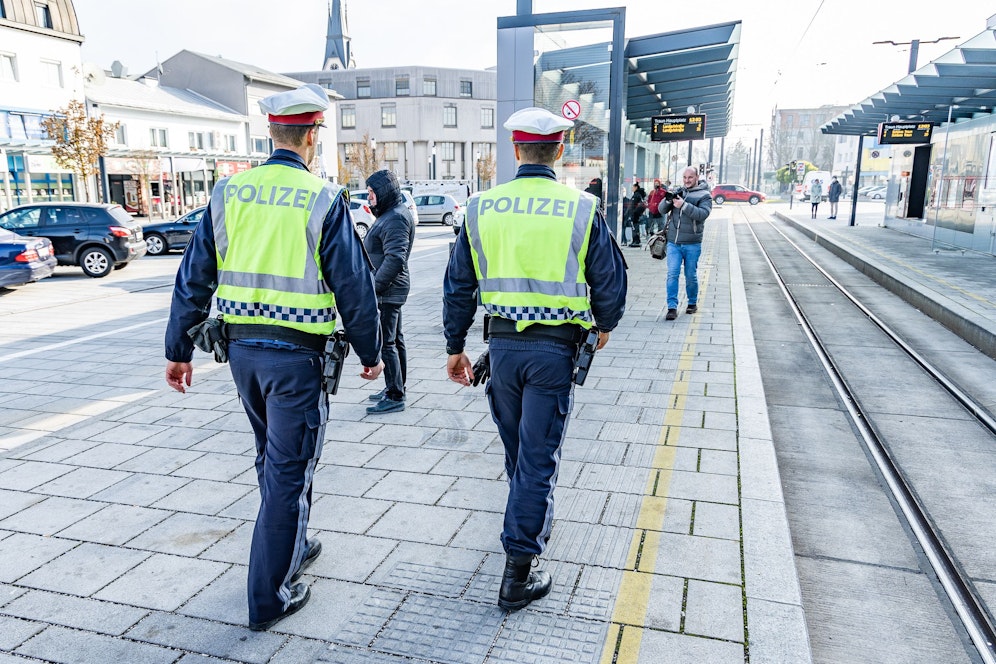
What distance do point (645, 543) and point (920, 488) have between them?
217cm

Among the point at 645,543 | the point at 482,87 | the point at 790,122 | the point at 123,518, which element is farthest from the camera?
the point at 790,122

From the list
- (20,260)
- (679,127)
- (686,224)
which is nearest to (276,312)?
(686,224)

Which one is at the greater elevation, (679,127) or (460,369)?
(679,127)

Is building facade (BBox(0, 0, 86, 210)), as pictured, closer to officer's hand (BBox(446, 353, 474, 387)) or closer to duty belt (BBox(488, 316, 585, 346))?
officer's hand (BBox(446, 353, 474, 387))

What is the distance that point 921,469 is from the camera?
483 centimetres

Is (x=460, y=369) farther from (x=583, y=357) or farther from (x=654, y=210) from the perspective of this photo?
(x=654, y=210)

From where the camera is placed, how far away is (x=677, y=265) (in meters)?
9.42

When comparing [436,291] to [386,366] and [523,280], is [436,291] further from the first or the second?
[523,280]

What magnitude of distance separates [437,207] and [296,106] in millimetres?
30647

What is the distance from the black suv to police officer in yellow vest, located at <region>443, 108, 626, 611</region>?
48.3 ft

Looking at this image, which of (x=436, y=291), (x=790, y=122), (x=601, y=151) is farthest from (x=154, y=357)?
(x=790, y=122)

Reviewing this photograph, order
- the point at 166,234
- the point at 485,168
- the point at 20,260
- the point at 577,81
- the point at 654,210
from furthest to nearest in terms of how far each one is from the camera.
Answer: the point at 485,168
the point at 166,234
the point at 654,210
the point at 577,81
the point at 20,260

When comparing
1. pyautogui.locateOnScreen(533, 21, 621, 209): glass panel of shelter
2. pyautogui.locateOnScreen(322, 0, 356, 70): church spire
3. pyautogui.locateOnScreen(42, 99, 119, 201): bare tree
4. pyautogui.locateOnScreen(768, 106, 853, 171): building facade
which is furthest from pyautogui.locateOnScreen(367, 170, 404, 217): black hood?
pyautogui.locateOnScreen(322, 0, 356, 70): church spire

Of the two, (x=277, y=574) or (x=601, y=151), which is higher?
(x=601, y=151)
